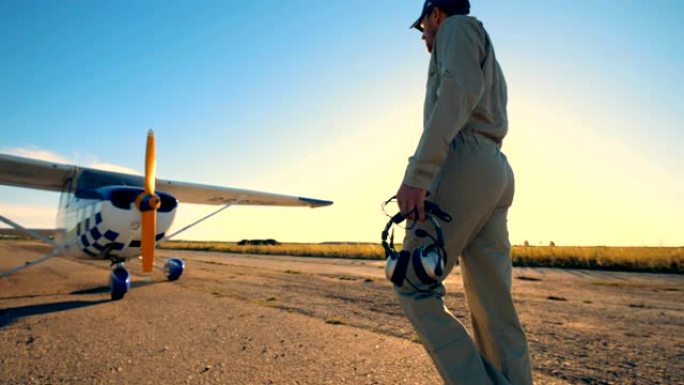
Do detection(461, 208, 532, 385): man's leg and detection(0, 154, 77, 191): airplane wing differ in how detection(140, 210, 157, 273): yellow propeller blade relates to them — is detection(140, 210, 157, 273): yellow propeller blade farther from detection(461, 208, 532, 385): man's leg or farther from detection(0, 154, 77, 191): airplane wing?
detection(461, 208, 532, 385): man's leg

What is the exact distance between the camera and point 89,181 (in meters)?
9.25

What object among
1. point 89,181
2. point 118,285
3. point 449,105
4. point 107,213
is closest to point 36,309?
point 118,285

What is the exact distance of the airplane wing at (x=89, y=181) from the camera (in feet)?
28.8

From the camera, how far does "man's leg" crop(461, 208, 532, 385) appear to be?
1.63 metres

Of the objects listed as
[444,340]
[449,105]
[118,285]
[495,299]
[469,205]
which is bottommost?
[118,285]

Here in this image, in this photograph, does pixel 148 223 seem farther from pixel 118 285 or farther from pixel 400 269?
pixel 400 269

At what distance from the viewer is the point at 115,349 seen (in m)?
2.96

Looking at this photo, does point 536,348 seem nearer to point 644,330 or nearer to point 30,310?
point 644,330

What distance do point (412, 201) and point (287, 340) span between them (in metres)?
2.25

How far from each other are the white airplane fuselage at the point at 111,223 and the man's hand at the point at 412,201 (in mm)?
6708

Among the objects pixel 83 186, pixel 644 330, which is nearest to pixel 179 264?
pixel 83 186

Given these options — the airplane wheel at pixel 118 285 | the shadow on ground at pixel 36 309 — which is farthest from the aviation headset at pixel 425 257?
the airplane wheel at pixel 118 285

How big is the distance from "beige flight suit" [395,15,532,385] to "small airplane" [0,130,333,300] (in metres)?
5.97

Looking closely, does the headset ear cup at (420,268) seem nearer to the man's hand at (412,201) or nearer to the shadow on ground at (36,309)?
the man's hand at (412,201)
